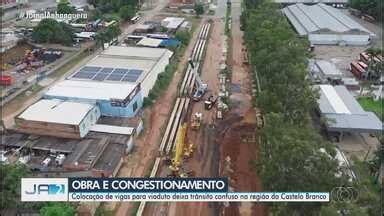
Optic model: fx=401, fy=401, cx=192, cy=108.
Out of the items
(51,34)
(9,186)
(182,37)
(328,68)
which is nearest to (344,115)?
(328,68)

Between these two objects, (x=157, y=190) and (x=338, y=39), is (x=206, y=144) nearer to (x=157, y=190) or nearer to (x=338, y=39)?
(x=157, y=190)

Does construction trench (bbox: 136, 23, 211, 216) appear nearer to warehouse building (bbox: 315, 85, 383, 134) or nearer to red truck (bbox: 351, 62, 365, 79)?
warehouse building (bbox: 315, 85, 383, 134)

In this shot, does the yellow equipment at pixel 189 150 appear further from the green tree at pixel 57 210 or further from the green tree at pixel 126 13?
the green tree at pixel 126 13

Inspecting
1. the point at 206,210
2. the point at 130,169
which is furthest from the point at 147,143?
the point at 206,210

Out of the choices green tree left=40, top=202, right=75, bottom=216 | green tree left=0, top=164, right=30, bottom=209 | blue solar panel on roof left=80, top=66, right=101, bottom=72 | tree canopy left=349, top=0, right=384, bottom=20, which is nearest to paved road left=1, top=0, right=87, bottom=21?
blue solar panel on roof left=80, top=66, right=101, bottom=72

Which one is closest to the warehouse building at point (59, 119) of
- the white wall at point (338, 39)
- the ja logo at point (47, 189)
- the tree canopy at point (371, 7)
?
the ja logo at point (47, 189)

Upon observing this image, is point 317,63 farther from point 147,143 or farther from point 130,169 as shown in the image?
point 130,169
